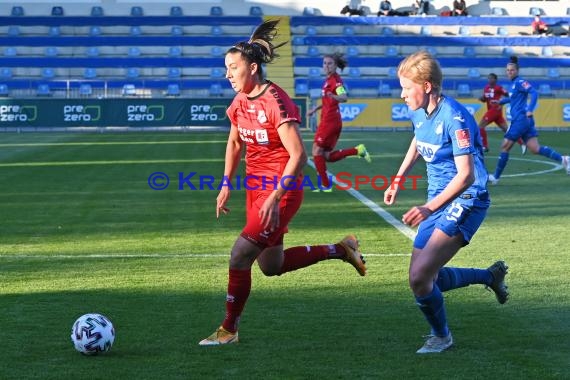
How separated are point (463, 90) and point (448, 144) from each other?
130ft

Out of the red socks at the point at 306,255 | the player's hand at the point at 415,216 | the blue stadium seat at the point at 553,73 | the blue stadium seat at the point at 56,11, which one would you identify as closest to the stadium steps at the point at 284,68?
the blue stadium seat at the point at 56,11

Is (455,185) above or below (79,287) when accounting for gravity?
above

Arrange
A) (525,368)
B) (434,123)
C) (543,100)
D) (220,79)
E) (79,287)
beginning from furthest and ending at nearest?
(220,79)
(543,100)
(79,287)
(434,123)
(525,368)

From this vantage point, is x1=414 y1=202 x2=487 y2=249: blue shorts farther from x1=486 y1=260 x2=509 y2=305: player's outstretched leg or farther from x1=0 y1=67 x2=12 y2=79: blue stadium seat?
x1=0 y1=67 x2=12 y2=79: blue stadium seat

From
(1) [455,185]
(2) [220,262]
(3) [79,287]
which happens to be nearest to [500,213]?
(2) [220,262]

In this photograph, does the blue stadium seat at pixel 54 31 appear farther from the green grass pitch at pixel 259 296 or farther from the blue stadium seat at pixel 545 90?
the green grass pitch at pixel 259 296

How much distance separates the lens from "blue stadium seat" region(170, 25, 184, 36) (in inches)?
1924

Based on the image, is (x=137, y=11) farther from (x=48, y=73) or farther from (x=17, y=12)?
(x=48, y=73)

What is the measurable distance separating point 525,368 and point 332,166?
16724 millimetres

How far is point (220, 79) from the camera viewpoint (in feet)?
151

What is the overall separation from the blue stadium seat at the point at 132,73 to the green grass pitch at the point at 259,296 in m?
30.5

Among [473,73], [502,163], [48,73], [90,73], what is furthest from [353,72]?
[502,163]

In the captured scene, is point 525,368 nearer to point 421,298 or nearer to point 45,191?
point 421,298

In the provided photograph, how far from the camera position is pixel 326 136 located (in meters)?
16.2
